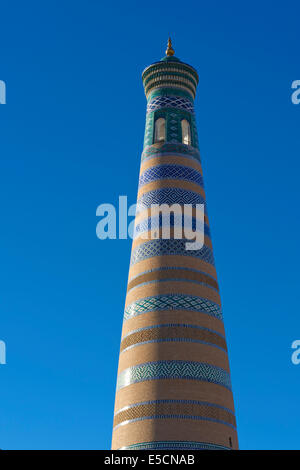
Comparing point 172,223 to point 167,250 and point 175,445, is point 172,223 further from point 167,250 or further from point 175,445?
point 175,445

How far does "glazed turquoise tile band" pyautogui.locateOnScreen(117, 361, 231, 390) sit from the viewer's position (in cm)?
1286

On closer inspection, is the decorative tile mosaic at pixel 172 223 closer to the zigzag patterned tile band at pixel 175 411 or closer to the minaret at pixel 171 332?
the minaret at pixel 171 332

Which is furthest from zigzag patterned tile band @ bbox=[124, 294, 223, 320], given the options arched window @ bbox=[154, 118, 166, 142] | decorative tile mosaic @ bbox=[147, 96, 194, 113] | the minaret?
decorative tile mosaic @ bbox=[147, 96, 194, 113]

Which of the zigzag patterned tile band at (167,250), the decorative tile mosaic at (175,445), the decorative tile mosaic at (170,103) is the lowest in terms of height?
the decorative tile mosaic at (175,445)

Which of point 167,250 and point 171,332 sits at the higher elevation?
point 167,250

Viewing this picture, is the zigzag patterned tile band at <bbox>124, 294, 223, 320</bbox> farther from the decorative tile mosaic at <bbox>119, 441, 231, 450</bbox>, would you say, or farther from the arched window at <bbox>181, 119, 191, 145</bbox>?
the arched window at <bbox>181, 119, 191, 145</bbox>

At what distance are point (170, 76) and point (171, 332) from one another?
762 centimetres

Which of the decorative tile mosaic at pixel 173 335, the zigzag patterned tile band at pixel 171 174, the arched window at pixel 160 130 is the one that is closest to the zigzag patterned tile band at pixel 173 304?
the decorative tile mosaic at pixel 173 335

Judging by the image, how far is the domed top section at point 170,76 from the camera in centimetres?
1747

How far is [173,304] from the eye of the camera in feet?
45.2

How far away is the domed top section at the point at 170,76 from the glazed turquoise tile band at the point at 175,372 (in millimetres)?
7866

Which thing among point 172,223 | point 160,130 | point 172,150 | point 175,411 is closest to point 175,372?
point 175,411

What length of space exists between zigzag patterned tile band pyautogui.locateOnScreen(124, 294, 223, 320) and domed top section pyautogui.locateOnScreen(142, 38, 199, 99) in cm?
631
